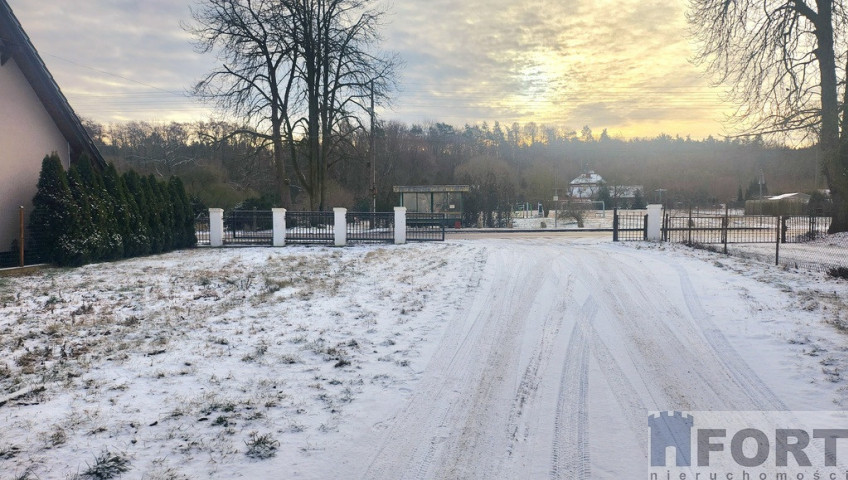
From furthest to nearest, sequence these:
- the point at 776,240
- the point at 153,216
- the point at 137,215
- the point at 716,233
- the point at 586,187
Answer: the point at 586,187 → the point at 716,233 → the point at 153,216 → the point at 137,215 → the point at 776,240

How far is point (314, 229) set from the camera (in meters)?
20.2

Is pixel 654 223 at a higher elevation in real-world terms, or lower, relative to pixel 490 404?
higher

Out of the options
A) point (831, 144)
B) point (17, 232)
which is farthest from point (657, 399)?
point (831, 144)

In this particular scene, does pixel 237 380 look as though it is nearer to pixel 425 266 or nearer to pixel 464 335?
pixel 464 335

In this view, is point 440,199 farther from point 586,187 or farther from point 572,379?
point 586,187

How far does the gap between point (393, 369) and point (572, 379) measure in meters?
2.03

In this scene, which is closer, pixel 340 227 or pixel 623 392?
pixel 623 392

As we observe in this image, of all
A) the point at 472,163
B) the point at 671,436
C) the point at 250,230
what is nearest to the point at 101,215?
the point at 250,230

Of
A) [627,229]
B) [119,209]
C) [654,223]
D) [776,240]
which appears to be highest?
[119,209]

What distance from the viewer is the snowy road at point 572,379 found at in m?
3.76

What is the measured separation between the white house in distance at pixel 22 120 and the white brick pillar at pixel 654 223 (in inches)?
804

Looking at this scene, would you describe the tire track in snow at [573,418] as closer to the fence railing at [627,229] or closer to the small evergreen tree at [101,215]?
the small evergreen tree at [101,215]

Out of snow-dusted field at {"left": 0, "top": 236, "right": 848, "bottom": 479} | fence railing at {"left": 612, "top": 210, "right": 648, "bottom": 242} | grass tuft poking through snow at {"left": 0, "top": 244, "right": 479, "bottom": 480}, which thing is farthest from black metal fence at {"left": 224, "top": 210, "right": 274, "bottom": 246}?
fence railing at {"left": 612, "top": 210, "right": 648, "bottom": 242}

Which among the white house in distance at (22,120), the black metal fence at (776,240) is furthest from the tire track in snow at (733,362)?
the white house in distance at (22,120)
